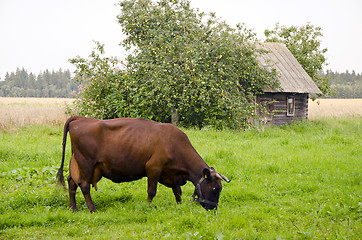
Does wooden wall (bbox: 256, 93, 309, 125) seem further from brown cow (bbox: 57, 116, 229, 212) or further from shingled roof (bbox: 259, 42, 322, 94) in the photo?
brown cow (bbox: 57, 116, 229, 212)

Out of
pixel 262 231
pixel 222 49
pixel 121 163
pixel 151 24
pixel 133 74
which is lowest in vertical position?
pixel 262 231

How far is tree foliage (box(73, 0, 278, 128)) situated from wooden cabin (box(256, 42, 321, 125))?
2.83 meters

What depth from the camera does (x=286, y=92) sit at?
21.7m

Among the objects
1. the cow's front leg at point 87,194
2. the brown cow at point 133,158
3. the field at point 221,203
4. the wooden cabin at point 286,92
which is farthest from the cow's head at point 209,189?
the wooden cabin at point 286,92

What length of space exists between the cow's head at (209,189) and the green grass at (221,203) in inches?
6.9

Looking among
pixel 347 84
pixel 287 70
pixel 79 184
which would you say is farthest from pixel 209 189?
pixel 347 84

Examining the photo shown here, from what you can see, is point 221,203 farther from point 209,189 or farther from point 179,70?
point 179,70

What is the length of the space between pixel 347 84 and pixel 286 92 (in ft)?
304

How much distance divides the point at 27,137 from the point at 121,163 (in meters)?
9.66

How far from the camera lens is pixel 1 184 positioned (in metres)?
A: 7.77

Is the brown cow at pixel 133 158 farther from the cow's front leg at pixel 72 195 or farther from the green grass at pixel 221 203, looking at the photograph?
the green grass at pixel 221 203

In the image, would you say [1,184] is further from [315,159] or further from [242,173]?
[315,159]

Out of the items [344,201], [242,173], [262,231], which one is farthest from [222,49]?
[262,231]

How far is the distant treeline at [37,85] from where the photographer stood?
3533 inches
